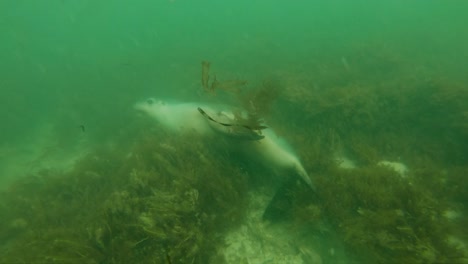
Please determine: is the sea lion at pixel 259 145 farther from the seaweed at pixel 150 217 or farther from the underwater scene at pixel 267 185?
the seaweed at pixel 150 217

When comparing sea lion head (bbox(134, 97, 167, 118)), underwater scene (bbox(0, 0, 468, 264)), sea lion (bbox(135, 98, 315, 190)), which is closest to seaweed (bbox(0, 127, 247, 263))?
underwater scene (bbox(0, 0, 468, 264))

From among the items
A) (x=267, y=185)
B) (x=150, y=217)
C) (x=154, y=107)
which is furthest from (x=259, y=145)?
(x=154, y=107)

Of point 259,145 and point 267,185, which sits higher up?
point 259,145

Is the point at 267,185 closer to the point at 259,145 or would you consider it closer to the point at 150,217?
the point at 259,145

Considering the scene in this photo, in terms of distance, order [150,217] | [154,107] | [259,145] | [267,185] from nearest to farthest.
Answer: [150,217], [259,145], [267,185], [154,107]

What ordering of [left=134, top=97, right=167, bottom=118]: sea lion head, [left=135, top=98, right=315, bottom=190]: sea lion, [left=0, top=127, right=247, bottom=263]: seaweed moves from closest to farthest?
[left=0, top=127, right=247, bottom=263]: seaweed < [left=135, top=98, right=315, bottom=190]: sea lion < [left=134, top=97, right=167, bottom=118]: sea lion head

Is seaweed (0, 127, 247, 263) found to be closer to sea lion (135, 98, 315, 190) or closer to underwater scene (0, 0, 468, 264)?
underwater scene (0, 0, 468, 264)

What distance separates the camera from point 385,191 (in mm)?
3865

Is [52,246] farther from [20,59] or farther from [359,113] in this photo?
[20,59]

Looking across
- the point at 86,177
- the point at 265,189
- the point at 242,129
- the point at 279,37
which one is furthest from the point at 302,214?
the point at 279,37

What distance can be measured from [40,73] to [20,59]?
1193 centimetres

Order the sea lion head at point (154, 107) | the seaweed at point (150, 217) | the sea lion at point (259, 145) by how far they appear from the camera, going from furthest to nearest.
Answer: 1. the sea lion head at point (154, 107)
2. the sea lion at point (259, 145)
3. the seaweed at point (150, 217)

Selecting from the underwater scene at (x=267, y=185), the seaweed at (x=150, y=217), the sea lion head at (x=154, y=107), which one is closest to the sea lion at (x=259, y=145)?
the underwater scene at (x=267, y=185)

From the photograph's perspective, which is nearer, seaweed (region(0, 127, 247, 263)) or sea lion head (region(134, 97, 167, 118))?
seaweed (region(0, 127, 247, 263))
